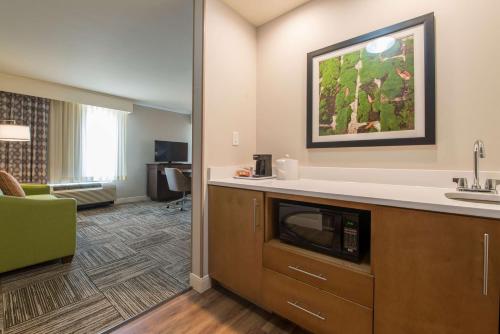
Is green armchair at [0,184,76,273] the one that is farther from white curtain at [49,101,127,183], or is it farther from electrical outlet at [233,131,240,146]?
white curtain at [49,101,127,183]

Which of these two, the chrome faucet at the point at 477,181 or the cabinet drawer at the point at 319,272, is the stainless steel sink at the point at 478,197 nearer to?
the chrome faucet at the point at 477,181

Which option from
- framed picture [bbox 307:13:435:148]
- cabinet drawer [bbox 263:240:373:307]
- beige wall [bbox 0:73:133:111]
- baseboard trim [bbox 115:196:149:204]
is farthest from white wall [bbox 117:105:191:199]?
cabinet drawer [bbox 263:240:373:307]

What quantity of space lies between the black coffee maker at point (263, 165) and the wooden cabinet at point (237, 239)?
400mm

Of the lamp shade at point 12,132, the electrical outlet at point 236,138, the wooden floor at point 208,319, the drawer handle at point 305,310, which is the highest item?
the lamp shade at point 12,132

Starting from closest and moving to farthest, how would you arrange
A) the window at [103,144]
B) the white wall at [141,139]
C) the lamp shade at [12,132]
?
the lamp shade at [12,132] < the window at [103,144] < the white wall at [141,139]

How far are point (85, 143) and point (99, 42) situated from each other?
2609 mm

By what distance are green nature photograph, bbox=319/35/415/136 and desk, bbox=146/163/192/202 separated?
13.0 feet

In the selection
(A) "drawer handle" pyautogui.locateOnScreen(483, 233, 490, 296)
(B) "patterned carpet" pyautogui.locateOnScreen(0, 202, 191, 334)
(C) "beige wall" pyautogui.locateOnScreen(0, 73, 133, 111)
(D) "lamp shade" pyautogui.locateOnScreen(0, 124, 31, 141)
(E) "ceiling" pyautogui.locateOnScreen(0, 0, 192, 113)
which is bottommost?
(B) "patterned carpet" pyautogui.locateOnScreen(0, 202, 191, 334)

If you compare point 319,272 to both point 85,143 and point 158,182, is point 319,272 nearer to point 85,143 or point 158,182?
point 158,182

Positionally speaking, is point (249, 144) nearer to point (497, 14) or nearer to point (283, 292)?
point (283, 292)

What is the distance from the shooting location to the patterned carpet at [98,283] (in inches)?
54.8

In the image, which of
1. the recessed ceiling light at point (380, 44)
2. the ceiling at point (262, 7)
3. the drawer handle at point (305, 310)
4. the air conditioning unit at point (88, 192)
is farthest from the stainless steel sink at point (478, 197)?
the air conditioning unit at point (88, 192)

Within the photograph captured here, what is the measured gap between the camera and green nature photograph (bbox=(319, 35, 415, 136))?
4.53 feet

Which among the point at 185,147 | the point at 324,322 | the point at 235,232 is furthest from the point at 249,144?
the point at 185,147
